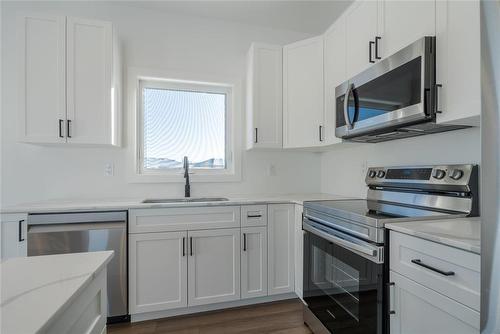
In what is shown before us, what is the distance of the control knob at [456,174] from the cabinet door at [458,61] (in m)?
0.25

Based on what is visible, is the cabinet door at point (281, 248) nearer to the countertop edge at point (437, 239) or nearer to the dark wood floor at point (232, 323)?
the dark wood floor at point (232, 323)

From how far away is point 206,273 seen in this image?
202 cm

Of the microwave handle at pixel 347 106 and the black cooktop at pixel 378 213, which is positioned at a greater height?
the microwave handle at pixel 347 106

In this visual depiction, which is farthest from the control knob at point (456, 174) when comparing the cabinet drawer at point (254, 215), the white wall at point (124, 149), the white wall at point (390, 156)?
the white wall at point (124, 149)

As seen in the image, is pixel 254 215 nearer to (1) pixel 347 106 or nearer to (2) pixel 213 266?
(2) pixel 213 266

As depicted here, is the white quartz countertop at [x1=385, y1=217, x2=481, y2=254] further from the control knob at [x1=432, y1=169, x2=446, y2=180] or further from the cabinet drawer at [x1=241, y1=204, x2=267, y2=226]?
the cabinet drawer at [x1=241, y1=204, x2=267, y2=226]

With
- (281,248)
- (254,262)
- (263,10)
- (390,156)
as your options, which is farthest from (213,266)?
(263,10)

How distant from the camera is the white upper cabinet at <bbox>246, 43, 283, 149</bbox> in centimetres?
240

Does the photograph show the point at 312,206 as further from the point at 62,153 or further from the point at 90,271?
the point at 62,153

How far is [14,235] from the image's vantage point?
1.70m

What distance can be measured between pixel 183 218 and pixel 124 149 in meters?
0.98

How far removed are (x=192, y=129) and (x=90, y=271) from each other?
82.6 inches

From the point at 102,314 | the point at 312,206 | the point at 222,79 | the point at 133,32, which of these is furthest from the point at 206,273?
the point at 133,32

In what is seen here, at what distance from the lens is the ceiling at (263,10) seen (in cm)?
236
